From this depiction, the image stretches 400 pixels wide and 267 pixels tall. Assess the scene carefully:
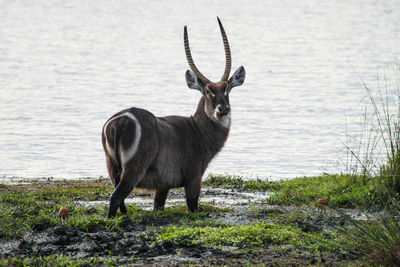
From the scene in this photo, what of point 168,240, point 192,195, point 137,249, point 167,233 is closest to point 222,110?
point 192,195

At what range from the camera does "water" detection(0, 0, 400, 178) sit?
12.9m

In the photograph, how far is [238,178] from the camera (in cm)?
996

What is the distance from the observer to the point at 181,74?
79.2 feet

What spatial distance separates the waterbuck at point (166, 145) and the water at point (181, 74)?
3.13 m

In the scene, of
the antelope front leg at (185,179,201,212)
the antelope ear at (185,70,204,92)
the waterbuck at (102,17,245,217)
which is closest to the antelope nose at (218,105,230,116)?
the waterbuck at (102,17,245,217)

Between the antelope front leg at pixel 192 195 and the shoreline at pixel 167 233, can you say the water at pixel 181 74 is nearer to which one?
the shoreline at pixel 167 233

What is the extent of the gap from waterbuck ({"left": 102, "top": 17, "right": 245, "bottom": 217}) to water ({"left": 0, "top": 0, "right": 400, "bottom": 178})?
10.3ft

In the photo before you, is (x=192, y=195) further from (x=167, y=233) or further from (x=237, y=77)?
(x=237, y=77)

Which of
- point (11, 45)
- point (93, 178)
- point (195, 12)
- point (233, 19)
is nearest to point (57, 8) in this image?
point (195, 12)

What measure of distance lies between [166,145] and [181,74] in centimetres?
1660

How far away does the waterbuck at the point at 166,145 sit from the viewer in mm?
7148

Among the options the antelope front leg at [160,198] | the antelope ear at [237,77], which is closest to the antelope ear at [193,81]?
the antelope ear at [237,77]

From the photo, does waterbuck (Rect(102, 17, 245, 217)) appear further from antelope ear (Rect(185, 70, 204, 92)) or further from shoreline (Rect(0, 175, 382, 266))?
shoreline (Rect(0, 175, 382, 266))

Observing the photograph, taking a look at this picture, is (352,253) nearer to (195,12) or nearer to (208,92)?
(208,92)
